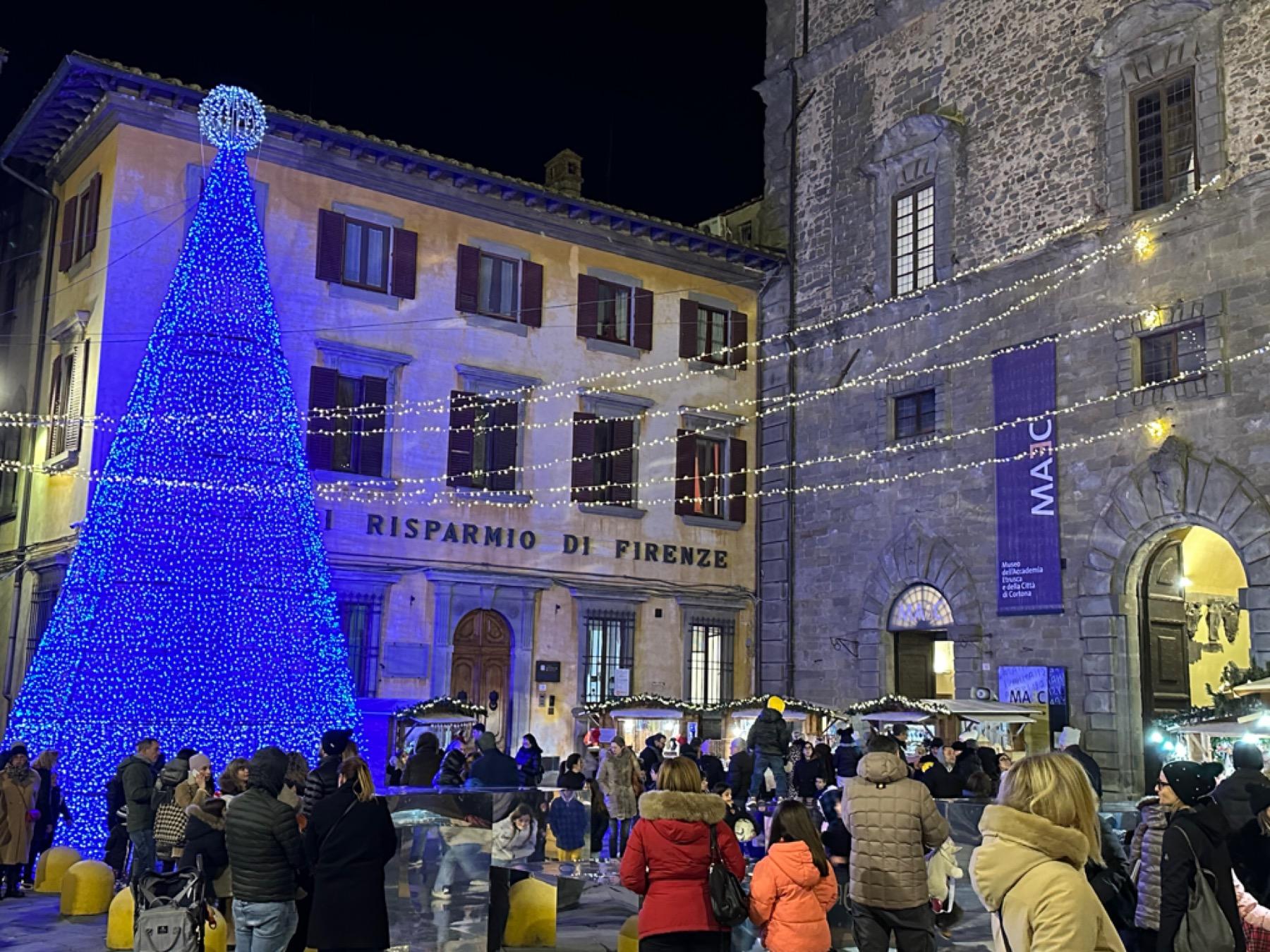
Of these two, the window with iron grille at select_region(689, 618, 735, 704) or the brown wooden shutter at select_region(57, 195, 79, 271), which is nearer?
the brown wooden shutter at select_region(57, 195, 79, 271)

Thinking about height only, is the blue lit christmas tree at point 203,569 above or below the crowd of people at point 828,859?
above

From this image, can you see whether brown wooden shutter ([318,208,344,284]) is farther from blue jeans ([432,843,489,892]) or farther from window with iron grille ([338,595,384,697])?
blue jeans ([432,843,489,892])

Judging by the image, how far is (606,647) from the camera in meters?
24.6

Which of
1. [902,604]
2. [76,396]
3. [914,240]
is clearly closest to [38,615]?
[76,396]

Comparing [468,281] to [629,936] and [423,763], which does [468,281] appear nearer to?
[423,763]

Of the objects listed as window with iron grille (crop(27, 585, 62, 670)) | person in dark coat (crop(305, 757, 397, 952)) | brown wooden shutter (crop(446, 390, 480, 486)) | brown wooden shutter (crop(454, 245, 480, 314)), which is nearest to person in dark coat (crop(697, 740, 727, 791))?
person in dark coat (crop(305, 757, 397, 952))

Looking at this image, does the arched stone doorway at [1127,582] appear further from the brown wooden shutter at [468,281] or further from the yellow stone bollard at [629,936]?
the yellow stone bollard at [629,936]

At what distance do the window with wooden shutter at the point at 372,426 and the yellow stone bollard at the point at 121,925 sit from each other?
1238cm

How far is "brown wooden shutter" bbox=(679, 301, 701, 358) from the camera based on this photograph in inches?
1038

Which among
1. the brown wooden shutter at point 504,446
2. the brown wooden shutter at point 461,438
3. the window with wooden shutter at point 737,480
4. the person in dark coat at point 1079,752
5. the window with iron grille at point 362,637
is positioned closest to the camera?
the person in dark coat at point 1079,752

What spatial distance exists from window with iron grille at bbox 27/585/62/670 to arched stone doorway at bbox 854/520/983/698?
46.7 feet

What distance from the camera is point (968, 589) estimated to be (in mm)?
22031

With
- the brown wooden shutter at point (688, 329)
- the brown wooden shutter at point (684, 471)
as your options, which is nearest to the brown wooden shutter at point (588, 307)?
the brown wooden shutter at point (688, 329)

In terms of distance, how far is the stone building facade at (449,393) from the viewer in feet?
67.6
